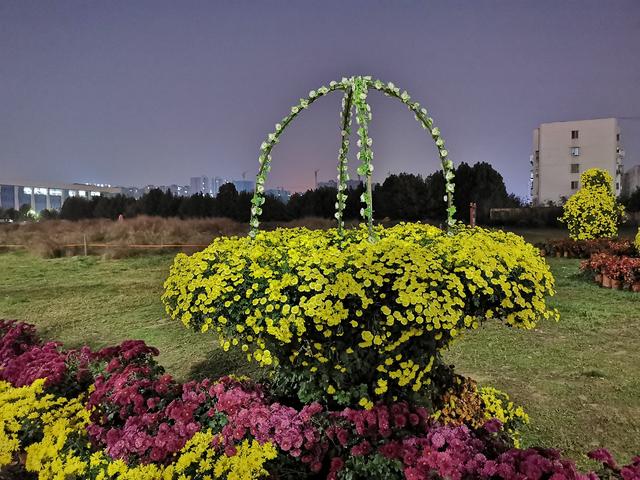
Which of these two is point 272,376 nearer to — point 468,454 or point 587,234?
point 468,454

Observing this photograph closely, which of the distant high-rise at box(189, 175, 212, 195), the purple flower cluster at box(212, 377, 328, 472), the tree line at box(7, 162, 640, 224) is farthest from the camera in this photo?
the distant high-rise at box(189, 175, 212, 195)

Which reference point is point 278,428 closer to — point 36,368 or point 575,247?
point 36,368

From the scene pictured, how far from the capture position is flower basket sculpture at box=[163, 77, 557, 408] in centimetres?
235

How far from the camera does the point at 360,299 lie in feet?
7.86

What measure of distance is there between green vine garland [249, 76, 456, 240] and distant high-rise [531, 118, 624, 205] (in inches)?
2395

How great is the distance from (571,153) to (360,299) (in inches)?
2566

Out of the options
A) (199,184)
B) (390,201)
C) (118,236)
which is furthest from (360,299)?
(199,184)

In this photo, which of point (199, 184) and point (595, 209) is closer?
point (595, 209)

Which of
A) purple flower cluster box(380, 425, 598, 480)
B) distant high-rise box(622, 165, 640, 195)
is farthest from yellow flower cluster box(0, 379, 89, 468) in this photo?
distant high-rise box(622, 165, 640, 195)

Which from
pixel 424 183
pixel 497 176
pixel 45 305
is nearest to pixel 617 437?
pixel 45 305

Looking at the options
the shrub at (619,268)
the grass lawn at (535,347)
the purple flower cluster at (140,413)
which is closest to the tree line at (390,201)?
the shrub at (619,268)

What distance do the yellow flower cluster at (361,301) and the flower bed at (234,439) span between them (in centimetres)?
27

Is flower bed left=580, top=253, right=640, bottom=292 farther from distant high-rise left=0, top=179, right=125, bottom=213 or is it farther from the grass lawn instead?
distant high-rise left=0, top=179, right=125, bottom=213

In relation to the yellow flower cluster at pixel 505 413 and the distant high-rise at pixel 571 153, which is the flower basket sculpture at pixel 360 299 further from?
the distant high-rise at pixel 571 153
